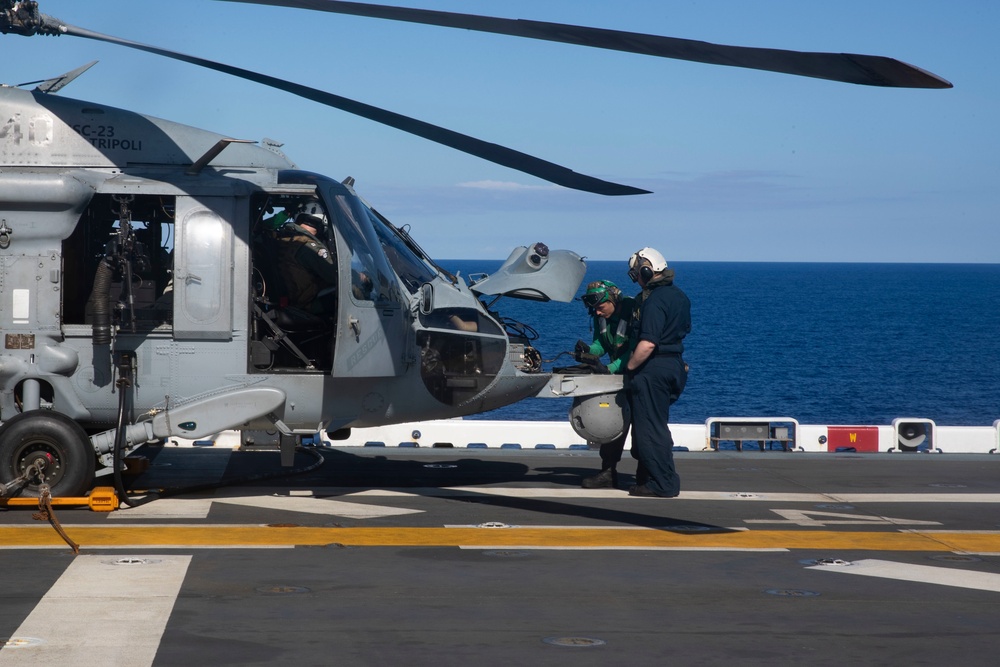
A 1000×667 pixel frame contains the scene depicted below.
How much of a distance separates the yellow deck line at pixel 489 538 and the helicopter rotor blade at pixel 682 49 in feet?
12.5

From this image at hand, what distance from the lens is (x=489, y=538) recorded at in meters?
8.66

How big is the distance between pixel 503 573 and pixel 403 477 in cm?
423

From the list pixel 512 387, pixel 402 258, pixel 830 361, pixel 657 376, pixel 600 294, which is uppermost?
pixel 402 258

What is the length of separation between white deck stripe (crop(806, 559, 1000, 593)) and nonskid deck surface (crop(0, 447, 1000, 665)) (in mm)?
29

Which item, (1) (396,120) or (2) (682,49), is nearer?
(2) (682,49)

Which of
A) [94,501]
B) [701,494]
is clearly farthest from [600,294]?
[94,501]

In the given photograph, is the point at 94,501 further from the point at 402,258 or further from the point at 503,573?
the point at 503,573

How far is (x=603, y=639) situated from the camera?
600cm

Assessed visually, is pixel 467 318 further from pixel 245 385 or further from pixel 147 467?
pixel 147 467

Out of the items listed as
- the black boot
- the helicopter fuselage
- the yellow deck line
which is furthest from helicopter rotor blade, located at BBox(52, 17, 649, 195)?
the black boot

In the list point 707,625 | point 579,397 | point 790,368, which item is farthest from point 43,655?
point 790,368

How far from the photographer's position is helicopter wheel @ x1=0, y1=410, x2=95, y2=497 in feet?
30.6

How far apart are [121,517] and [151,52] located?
361cm

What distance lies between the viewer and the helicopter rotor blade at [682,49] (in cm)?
513
